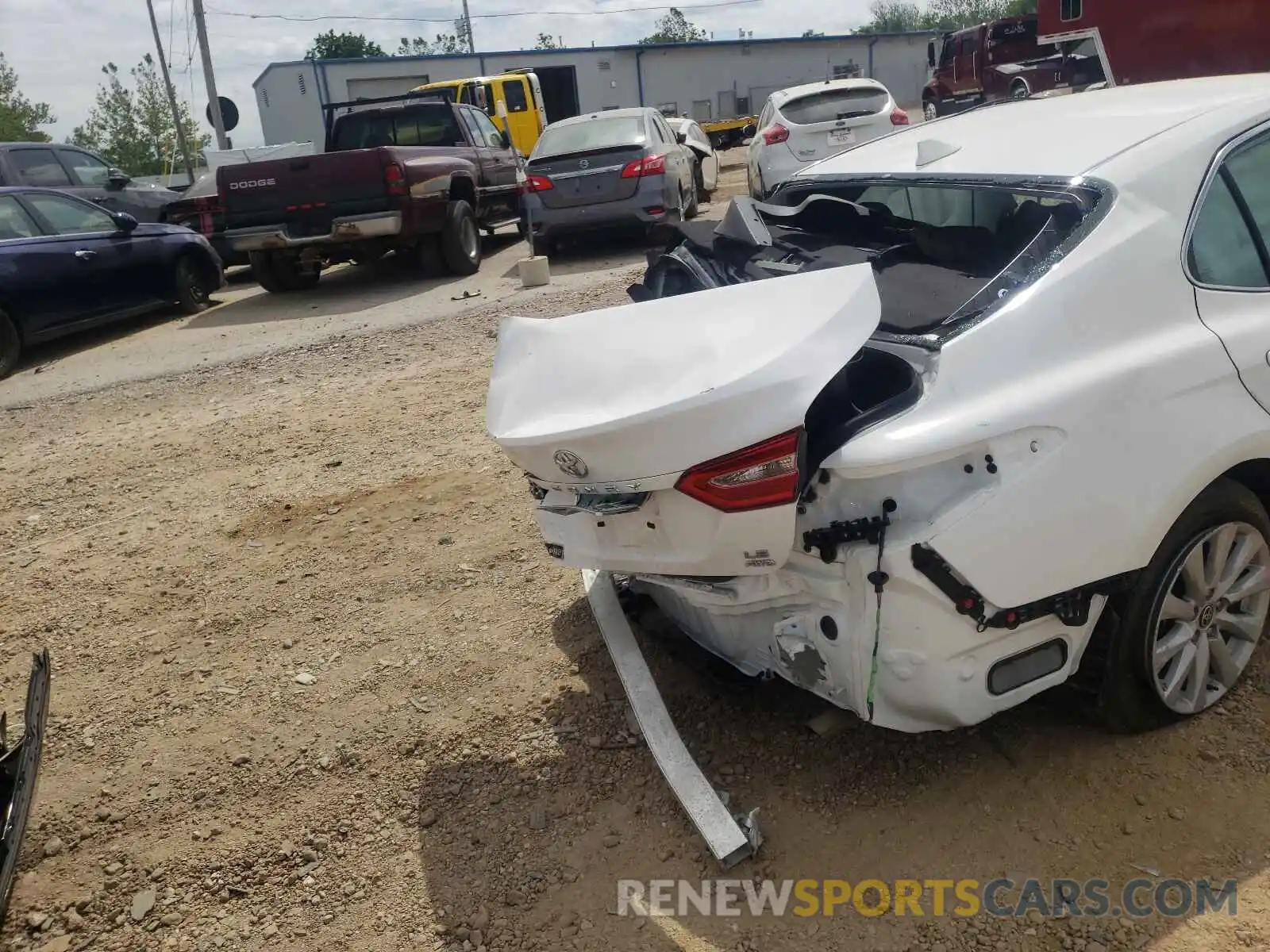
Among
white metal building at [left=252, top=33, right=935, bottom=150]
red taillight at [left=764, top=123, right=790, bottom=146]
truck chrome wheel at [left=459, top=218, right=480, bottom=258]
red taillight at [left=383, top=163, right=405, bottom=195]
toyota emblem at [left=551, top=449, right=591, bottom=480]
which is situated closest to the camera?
toyota emblem at [left=551, top=449, right=591, bottom=480]

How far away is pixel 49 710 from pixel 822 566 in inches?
113

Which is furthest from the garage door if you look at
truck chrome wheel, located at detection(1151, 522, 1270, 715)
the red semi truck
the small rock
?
truck chrome wheel, located at detection(1151, 522, 1270, 715)

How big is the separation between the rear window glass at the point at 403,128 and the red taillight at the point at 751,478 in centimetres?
1091

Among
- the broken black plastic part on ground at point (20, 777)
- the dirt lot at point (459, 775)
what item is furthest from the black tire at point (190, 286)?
the broken black plastic part on ground at point (20, 777)

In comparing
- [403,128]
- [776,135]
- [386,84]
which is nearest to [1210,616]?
[776,135]

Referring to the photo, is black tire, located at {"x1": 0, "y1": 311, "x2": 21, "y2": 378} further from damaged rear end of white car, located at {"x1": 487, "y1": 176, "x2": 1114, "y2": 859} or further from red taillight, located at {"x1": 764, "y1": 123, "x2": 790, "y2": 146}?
red taillight, located at {"x1": 764, "y1": 123, "x2": 790, "y2": 146}

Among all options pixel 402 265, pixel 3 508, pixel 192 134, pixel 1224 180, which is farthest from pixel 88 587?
pixel 192 134

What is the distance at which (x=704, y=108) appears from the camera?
45781 mm

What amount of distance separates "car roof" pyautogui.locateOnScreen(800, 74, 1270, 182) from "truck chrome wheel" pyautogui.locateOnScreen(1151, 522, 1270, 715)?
1034mm

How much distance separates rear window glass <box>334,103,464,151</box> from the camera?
481 inches

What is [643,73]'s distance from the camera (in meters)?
44.2

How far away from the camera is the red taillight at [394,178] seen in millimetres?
10055

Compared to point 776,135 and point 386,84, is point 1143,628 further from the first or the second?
point 386,84

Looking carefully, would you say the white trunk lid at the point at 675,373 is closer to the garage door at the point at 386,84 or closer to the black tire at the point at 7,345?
the black tire at the point at 7,345
